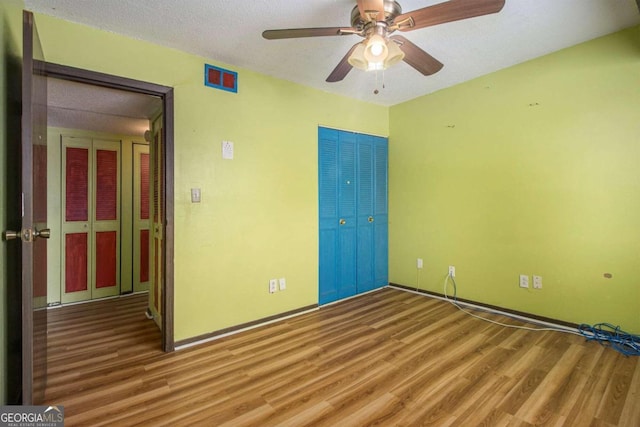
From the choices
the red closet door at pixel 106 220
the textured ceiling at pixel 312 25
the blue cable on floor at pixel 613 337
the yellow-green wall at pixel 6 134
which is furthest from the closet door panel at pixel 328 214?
the red closet door at pixel 106 220

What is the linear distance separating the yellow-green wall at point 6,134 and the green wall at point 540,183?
141 inches

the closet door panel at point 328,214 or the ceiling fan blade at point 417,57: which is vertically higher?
the ceiling fan blade at point 417,57

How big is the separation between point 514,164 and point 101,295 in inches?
198

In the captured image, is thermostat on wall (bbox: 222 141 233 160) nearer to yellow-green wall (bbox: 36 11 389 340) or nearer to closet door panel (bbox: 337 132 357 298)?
yellow-green wall (bbox: 36 11 389 340)

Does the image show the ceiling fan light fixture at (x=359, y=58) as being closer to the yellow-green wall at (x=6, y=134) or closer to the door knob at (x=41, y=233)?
the yellow-green wall at (x=6, y=134)

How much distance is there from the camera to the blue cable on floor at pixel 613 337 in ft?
7.46

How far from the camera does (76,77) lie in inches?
80.6

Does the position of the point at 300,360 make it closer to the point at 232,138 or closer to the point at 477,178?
the point at 232,138

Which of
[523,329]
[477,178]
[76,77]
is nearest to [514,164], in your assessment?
[477,178]

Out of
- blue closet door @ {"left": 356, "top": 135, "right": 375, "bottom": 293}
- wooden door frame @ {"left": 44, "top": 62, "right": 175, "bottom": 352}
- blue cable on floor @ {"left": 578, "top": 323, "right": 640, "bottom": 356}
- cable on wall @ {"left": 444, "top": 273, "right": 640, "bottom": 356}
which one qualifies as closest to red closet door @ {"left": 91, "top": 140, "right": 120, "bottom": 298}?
wooden door frame @ {"left": 44, "top": 62, "right": 175, "bottom": 352}

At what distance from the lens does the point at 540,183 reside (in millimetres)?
2791

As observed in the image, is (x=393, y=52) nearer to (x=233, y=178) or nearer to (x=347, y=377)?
(x=233, y=178)

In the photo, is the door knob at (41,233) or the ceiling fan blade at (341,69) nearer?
the door knob at (41,233)

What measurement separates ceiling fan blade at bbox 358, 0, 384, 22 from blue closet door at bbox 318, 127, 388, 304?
176 centimetres
